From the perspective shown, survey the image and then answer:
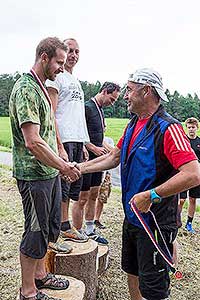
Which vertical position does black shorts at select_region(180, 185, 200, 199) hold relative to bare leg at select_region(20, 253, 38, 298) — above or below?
below

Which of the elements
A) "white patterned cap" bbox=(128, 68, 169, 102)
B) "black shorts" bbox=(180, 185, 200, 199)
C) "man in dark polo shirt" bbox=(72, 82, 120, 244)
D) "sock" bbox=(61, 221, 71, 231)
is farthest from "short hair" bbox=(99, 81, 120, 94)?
"black shorts" bbox=(180, 185, 200, 199)

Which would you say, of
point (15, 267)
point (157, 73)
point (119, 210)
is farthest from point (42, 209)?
point (119, 210)

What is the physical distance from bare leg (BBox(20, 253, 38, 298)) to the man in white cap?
0.72m

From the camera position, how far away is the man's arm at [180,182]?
248cm

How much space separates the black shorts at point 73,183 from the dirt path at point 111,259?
37.3 inches

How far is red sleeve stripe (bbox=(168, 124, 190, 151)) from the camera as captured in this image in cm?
255

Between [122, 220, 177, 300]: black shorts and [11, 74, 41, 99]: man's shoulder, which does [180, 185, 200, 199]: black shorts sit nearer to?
[122, 220, 177, 300]: black shorts

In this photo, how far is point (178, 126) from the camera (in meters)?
2.65

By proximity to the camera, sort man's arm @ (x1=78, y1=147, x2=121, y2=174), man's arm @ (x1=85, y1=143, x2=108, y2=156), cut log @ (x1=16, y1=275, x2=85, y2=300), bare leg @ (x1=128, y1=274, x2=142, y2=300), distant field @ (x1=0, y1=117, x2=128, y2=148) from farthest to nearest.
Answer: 1. distant field @ (x1=0, y1=117, x2=128, y2=148)
2. man's arm @ (x1=85, y1=143, x2=108, y2=156)
3. man's arm @ (x1=78, y1=147, x2=121, y2=174)
4. bare leg @ (x1=128, y1=274, x2=142, y2=300)
5. cut log @ (x1=16, y1=275, x2=85, y2=300)

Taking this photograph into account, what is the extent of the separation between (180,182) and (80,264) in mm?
1482

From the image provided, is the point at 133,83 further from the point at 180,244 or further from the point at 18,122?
the point at 180,244

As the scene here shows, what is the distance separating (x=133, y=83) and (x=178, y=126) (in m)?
0.47

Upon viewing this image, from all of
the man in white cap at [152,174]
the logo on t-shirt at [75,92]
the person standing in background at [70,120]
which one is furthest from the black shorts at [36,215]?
the logo on t-shirt at [75,92]

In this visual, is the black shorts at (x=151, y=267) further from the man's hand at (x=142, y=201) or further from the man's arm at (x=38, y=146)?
the man's arm at (x=38, y=146)
